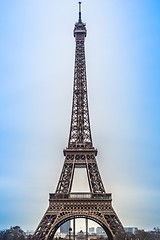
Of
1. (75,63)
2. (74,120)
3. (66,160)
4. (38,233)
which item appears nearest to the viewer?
(38,233)

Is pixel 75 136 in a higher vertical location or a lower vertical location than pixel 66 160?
higher

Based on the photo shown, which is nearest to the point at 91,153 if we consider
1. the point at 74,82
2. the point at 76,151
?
the point at 76,151

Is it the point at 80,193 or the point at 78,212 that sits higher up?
the point at 80,193

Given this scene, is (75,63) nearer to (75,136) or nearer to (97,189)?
(75,136)

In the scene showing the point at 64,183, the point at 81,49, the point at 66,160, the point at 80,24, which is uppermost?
the point at 80,24

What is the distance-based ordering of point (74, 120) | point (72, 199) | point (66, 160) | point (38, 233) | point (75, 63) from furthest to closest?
point (75, 63), point (74, 120), point (66, 160), point (72, 199), point (38, 233)

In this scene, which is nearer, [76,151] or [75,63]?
[76,151]

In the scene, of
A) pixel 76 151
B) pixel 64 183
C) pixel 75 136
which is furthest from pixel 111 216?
pixel 75 136
